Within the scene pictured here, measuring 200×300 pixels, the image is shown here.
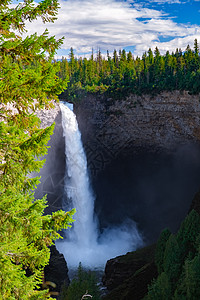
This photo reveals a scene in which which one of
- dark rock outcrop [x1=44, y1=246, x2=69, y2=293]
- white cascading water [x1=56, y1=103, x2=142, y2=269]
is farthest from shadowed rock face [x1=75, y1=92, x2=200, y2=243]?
dark rock outcrop [x1=44, y1=246, x2=69, y2=293]

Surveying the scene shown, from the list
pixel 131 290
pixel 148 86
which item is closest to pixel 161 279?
pixel 131 290

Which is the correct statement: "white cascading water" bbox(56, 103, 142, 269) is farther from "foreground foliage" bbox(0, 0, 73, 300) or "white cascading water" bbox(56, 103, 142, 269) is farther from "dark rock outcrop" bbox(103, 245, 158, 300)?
"foreground foliage" bbox(0, 0, 73, 300)

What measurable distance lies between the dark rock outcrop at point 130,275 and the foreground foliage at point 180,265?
2048 mm

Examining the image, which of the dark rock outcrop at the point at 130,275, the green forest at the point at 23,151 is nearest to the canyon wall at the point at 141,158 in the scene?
the dark rock outcrop at the point at 130,275

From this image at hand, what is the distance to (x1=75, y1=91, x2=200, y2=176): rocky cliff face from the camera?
149ft

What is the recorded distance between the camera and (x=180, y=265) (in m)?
19.8

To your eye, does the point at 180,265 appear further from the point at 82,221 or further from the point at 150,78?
the point at 150,78

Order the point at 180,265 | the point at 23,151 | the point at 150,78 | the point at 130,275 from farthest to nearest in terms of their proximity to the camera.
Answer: the point at 150,78, the point at 130,275, the point at 180,265, the point at 23,151

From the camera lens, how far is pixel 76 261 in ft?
117

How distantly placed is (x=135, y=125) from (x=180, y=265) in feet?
105

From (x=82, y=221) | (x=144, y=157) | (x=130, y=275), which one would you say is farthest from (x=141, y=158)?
(x=130, y=275)

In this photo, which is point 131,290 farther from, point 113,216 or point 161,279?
point 113,216

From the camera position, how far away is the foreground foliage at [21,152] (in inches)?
247

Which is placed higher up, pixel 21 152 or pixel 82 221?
pixel 21 152
